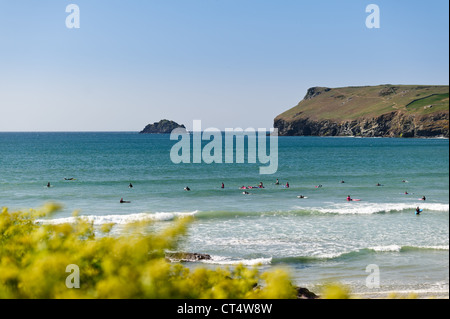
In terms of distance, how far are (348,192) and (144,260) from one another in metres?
46.4

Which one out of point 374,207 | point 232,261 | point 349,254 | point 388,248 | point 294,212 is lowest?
point 232,261

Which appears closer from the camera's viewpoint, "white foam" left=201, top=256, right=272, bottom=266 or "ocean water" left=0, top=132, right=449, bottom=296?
"ocean water" left=0, top=132, right=449, bottom=296

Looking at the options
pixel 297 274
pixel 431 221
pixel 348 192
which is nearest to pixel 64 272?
pixel 297 274

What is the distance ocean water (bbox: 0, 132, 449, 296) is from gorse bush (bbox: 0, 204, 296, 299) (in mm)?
1938

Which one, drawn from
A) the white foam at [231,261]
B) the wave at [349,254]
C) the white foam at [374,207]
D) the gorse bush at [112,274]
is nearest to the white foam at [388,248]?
the wave at [349,254]

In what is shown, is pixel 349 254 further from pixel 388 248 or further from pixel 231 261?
pixel 231 261

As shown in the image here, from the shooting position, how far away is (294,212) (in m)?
38.4

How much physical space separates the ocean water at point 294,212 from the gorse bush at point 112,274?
1.94 metres

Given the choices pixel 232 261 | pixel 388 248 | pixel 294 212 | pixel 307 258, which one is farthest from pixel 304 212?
pixel 232 261

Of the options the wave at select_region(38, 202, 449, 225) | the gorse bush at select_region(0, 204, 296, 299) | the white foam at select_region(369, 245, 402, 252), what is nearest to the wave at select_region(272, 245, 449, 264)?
the white foam at select_region(369, 245, 402, 252)

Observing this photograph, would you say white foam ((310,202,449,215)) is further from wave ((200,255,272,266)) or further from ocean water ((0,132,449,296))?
wave ((200,255,272,266))

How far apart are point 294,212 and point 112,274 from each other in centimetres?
3324

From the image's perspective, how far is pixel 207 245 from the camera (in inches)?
1067

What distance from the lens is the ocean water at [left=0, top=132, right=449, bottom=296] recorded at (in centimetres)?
2244
